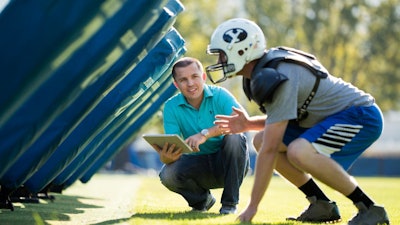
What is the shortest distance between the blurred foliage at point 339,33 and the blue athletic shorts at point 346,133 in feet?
114

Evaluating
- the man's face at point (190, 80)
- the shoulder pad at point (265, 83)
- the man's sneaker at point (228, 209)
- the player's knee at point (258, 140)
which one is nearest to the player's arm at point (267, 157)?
the shoulder pad at point (265, 83)

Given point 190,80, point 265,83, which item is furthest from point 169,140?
point 265,83

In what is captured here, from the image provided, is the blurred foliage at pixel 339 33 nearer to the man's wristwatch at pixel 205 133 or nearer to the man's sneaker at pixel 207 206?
the man's sneaker at pixel 207 206

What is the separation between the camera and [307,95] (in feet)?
18.0

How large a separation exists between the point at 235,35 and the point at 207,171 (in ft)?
6.18

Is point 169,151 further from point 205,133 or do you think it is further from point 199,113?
point 199,113

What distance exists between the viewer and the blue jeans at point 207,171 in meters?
6.75

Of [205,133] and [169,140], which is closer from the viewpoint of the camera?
[169,140]

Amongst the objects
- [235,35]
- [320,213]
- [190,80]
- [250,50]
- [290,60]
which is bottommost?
[320,213]

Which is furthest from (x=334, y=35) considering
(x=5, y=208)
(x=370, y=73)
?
(x=5, y=208)

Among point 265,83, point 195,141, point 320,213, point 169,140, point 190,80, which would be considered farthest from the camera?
point 190,80

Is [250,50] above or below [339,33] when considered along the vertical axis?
above

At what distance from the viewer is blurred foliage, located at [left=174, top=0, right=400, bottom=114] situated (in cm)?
4162

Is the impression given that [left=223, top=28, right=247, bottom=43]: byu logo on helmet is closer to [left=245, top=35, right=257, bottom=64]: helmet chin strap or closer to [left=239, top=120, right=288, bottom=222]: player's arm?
[left=245, top=35, right=257, bottom=64]: helmet chin strap
